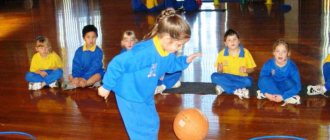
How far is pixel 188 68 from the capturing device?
549cm

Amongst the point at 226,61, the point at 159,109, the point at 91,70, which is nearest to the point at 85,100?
the point at 91,70

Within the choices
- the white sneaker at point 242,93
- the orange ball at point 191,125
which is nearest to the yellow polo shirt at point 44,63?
the white sneaker at point 242,93

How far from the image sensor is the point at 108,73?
2814 millimetres

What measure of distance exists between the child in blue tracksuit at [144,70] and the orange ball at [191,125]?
384mm

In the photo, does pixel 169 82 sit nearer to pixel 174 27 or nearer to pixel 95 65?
pixel 95 65

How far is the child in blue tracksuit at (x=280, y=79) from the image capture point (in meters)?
4.20

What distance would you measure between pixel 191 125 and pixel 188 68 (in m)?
2.22

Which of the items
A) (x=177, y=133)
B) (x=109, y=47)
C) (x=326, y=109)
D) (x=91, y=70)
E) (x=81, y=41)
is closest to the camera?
(x=177, y=133)

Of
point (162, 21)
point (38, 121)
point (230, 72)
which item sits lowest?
point (38, 121)

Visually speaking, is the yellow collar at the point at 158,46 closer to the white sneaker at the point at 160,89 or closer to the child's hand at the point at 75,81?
the white sneaker at the point at 160,89

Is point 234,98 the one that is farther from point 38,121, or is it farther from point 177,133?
point 38,121

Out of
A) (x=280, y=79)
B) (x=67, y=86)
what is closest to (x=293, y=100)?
(x=280, y=79)

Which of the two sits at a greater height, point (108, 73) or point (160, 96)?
point (108, 73)

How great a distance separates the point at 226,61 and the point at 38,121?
1.82 metres
